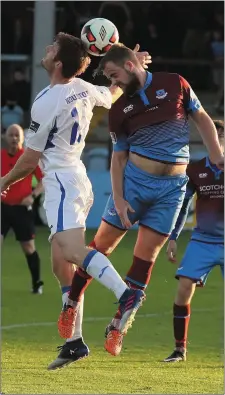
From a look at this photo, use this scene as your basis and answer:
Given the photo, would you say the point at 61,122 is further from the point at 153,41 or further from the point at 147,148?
the point at 153,41

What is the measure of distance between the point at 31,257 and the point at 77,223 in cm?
694

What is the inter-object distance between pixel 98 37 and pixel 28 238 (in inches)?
271

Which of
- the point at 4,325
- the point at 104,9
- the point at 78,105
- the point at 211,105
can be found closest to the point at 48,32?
the point at 104,9

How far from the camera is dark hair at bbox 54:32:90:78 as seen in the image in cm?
909

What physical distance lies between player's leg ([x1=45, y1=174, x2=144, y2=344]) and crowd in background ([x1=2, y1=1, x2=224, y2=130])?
17.8 metres

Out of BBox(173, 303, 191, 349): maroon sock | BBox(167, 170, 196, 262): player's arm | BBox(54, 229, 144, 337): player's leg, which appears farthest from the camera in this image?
BBox(173, 303, 191, 349): maroon sock

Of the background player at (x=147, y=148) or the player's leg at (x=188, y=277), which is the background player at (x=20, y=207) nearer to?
the player's leg at (x=188, y=277)

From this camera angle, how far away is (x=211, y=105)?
90.4 ft

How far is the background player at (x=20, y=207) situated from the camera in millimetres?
15938

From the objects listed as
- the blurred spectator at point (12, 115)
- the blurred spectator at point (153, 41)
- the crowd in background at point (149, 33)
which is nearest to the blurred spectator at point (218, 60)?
the crowd in background at point (149, 33)

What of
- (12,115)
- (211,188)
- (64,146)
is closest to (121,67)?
(64,146)

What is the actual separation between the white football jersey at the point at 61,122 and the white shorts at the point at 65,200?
87 millimetres

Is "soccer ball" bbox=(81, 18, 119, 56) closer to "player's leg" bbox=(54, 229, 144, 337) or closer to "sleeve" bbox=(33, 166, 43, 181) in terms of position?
"player's leg" bbox=(54, 229, 144, 337)

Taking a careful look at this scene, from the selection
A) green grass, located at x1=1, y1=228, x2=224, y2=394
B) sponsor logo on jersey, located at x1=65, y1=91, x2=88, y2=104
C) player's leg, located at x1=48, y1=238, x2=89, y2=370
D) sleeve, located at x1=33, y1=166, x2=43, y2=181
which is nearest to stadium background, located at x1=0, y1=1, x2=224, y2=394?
green grass, located at x1=1, y1=228, x2=224, y2=394
